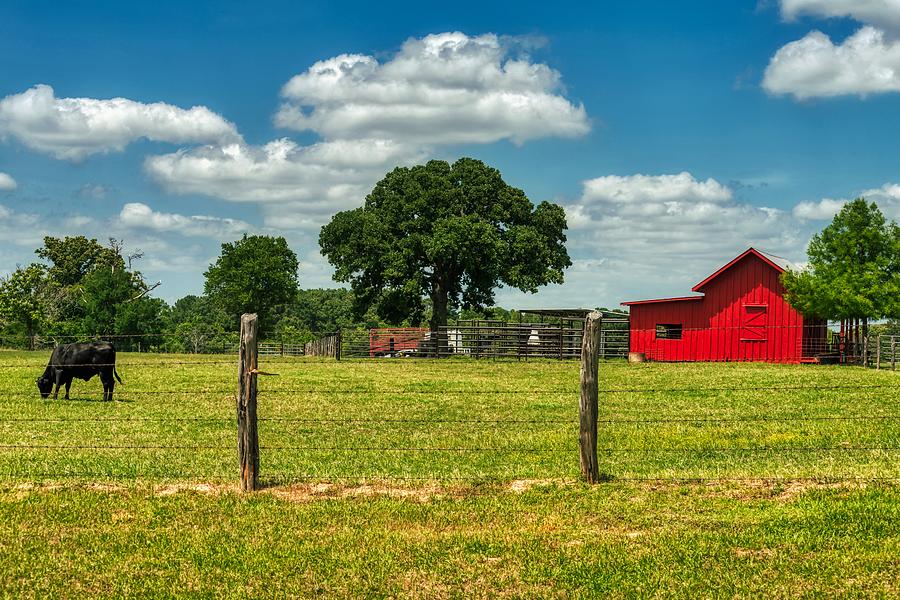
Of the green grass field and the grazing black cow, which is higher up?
the grazing black cow

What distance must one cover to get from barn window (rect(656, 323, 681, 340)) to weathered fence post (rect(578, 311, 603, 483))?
129 ft

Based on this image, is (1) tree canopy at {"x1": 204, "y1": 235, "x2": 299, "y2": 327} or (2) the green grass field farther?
(1) tree canopy at {"x1": 204, "y1": 235, "x2": 299, "y2": 327}

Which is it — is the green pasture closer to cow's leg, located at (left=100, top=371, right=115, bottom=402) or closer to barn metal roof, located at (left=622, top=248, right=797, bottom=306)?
cow's leg, located at (left=100, top=371, right=115, bottom=402)

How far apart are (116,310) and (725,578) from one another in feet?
264

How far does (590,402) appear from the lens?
10953mm

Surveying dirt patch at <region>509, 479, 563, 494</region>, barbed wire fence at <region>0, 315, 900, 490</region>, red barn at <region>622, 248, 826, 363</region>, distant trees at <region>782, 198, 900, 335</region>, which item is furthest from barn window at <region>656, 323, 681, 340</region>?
dirt patch at <region>509, 479, 563, 494</region>

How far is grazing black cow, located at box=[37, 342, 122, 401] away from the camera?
23245mm

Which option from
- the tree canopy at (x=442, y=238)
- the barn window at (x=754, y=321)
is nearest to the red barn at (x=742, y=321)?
the barn window at (x=754, y=321)

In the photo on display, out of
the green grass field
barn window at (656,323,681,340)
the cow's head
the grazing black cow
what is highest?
barn window at (656,323,681,340)

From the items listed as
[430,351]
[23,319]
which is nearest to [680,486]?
[430,351]

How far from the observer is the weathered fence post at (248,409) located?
10.7 m

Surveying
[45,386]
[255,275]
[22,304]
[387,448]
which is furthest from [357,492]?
[255,275]

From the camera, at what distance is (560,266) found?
61469 mm

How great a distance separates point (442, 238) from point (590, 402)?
45.0m
